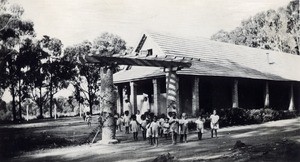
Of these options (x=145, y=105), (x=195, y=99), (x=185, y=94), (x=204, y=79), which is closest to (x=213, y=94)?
(x=204, y=79)

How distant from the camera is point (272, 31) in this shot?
1325 inches

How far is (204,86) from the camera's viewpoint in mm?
19797

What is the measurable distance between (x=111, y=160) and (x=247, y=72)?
13923 mm

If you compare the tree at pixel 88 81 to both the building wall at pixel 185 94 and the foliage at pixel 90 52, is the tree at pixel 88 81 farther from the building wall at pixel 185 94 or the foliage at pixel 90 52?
the building wall at pixel 185 94

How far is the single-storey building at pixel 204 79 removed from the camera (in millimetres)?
16844

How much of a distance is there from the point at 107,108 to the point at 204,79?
29.4 ft

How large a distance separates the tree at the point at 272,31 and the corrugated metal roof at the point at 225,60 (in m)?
3.98

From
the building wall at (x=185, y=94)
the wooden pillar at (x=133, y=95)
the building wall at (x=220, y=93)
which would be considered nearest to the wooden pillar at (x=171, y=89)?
the building wall at (x=220, y=93)

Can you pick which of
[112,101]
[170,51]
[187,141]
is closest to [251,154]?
[187,141]

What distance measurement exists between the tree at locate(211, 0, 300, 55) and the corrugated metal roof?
157 inches

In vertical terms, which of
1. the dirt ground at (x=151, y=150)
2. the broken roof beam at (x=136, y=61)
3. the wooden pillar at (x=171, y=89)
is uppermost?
the broken roof beam at (x=136, y=61)

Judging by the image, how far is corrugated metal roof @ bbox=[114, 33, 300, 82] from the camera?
17781 mm

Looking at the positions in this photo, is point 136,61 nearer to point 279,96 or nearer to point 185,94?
point 185,94

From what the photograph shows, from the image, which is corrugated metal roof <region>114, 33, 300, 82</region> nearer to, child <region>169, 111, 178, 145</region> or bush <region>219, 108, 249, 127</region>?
bush <region>219, 108, 249, 127</region>
